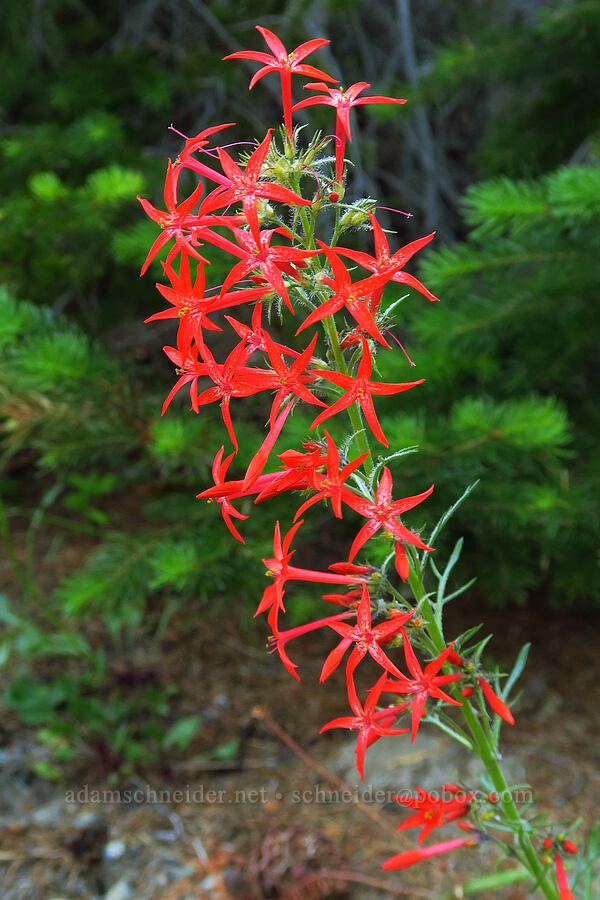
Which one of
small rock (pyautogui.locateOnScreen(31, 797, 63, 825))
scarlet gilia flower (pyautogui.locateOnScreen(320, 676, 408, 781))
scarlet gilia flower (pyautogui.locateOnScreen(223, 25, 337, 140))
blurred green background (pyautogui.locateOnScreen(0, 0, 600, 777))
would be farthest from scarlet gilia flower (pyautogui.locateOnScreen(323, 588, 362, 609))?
small rock (pyautogui.locateOnScreen(31, 797, 63, 825))

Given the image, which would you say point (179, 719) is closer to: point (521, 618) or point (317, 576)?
point (521, 618)

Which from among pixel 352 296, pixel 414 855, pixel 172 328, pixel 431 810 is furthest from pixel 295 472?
pixel 172 328

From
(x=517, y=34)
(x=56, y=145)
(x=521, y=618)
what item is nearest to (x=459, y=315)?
(x=517, y=34)

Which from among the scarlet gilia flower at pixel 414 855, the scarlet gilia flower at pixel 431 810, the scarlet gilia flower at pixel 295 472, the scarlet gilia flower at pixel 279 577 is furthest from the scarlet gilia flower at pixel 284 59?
the scarlet gilia flower at pixel 414 855

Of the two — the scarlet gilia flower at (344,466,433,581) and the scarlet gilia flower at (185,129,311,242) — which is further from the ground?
the scarlet gilia flower at (185,129,311,242)

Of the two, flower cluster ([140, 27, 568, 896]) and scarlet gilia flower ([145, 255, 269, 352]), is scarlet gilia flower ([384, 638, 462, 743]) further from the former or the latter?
scarlet gilia flower ([145, 255, 269, 352])

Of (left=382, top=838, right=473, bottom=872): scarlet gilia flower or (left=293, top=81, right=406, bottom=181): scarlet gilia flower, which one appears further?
(left=382, top=838, right=473, bottom=872): scarlet gilia flower

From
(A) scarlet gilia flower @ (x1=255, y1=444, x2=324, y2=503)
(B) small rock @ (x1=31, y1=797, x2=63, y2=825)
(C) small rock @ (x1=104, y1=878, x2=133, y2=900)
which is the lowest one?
(C) small rock @ (x1=104, y1=878, x2=133, y2=900)
